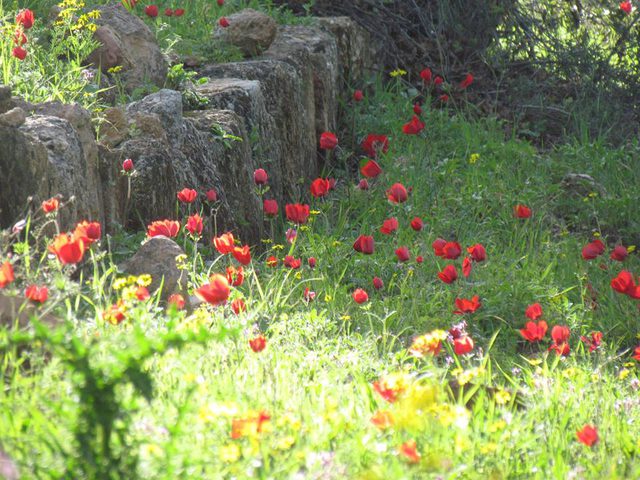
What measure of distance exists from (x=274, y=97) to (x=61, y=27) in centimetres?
129

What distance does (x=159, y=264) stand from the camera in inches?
122

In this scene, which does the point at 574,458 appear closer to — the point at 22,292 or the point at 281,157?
the point at 22,292

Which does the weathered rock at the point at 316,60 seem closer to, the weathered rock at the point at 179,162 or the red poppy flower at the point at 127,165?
the weathered rock at the point at 179,162

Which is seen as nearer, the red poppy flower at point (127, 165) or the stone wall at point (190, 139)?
the stone wall at point (190, 139)

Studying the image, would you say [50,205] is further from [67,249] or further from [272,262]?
[272,262]

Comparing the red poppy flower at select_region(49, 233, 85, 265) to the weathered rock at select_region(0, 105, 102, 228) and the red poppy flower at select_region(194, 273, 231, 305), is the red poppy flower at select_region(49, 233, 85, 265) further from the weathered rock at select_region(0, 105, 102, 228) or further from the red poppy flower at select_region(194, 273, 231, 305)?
the weathered rock at select_region(0, 105, 102, 228)

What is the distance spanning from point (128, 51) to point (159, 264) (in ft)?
5.40

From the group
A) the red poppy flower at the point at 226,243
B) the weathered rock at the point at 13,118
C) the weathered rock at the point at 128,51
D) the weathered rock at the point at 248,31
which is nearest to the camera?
the red poppy flower at the point at 226,243

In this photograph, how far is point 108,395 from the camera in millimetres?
1685

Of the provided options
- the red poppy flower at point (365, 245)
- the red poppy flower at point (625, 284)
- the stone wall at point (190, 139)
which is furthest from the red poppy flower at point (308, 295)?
the red poppy flower at point (625, 284)

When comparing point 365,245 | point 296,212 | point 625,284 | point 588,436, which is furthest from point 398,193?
point 588,436

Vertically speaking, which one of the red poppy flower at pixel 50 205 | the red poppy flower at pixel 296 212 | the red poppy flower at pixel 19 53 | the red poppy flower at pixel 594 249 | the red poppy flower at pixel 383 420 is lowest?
the red poppy flower at pixel 594 249

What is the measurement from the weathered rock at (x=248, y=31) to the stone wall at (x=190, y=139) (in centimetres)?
10

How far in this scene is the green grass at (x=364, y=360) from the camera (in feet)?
5.92
